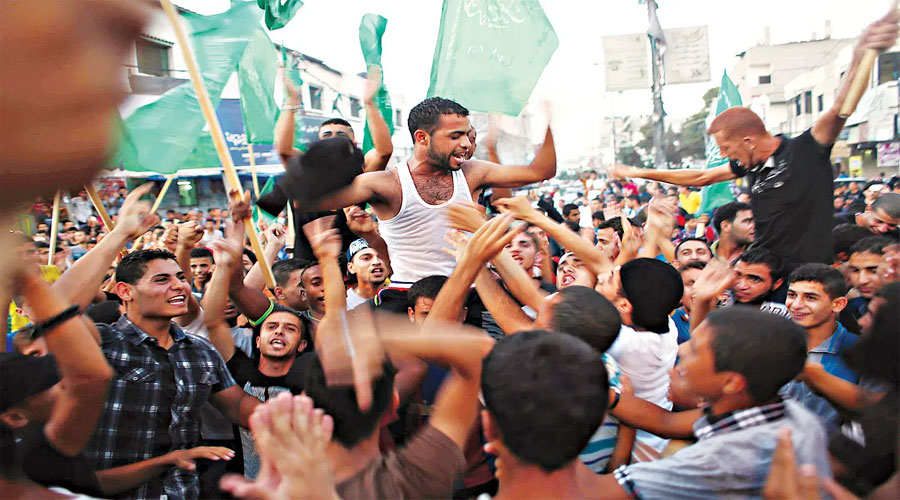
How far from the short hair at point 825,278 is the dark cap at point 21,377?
3.28 m

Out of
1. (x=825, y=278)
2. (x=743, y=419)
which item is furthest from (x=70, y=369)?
(x=825, y=278)

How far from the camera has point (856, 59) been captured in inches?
141

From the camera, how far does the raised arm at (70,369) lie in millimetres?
2012

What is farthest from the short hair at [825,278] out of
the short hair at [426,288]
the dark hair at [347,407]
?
the dark hair at [347,407]

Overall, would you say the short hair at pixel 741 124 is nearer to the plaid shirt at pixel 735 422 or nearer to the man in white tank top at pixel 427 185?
the man in white tank top at pixel 427 185

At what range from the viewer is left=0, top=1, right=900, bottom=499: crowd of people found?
154cm

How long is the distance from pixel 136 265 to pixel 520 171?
2.02 m

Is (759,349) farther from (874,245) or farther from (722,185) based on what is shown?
(722,185)

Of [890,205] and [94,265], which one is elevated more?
[94,265]

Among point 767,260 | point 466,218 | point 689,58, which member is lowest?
point 767,260

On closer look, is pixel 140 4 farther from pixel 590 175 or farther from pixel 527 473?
pixel 590 175

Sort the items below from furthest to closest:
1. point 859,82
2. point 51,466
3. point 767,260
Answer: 1. point 767,260
2. point 859,82
3. point 51,466

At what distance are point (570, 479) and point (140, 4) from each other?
4.34 ft

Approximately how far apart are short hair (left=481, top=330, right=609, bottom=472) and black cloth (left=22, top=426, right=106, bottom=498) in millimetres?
1580
